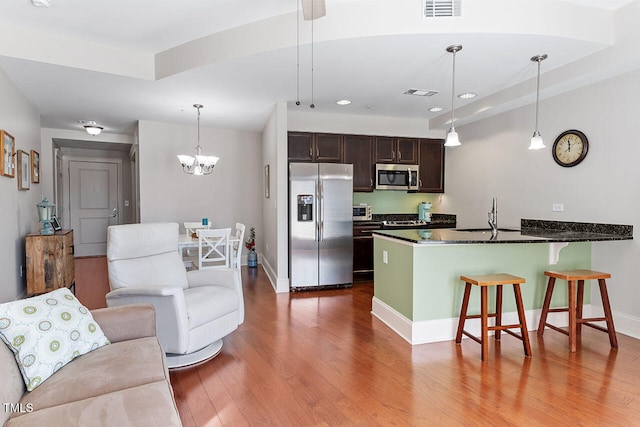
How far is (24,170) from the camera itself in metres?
4.27

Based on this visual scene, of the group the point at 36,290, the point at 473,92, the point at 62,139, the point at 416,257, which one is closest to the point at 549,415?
the point at 416,257

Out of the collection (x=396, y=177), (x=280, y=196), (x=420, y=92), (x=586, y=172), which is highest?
(x=420, y=92)

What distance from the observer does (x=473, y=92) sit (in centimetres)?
424

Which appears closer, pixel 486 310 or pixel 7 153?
pixel 486 310

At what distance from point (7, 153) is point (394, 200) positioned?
5.02 m

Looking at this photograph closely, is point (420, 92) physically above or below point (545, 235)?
above

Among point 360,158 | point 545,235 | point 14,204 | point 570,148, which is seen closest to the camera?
point 545,235

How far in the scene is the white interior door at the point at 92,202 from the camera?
24.7ft

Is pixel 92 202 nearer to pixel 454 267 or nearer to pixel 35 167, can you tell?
pixel 35 167

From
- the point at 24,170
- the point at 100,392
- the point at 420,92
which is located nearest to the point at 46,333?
the point at 100,392

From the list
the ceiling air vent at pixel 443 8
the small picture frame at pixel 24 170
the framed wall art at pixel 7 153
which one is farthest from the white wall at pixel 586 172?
the small picture frame at pixel 24 170

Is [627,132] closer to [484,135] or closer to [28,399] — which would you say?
[484,135]

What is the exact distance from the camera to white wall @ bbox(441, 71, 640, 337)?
321 cm

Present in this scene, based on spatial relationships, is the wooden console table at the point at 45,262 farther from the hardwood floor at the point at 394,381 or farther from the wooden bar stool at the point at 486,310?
the wooden bar stool at the point at 486,310
